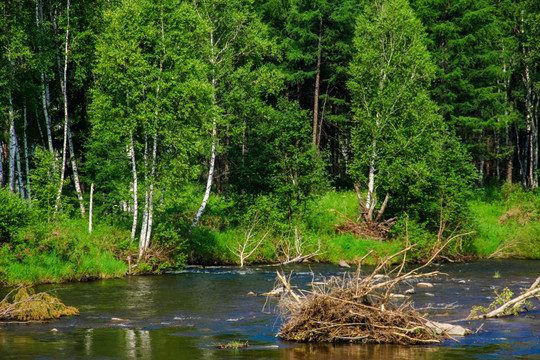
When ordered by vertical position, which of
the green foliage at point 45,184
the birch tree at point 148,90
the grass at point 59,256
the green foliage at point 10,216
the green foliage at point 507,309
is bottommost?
the green foliage at point 507,309

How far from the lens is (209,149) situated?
3762 centimetres

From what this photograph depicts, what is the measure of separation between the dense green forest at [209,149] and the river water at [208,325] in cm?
332

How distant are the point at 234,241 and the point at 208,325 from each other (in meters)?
14.7

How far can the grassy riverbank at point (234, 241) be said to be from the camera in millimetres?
24797

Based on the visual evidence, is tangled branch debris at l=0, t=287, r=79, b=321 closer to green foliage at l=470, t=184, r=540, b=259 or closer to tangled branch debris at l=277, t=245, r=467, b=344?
tangled branch debris at l=277, t=245, r=467, b=344

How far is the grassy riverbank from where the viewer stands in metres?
24.8

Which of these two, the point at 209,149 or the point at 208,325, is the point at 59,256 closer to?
the point at 208,325

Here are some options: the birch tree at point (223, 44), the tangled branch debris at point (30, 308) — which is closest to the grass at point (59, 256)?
the tangled branch debris at point (30, 308)

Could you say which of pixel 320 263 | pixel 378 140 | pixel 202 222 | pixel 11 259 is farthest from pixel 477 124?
pixel 11 259

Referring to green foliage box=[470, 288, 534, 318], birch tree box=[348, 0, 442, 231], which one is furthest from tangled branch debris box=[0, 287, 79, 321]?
birch tree box=[348, 0, 442, 231]

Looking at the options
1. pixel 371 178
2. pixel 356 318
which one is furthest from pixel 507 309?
pixel 371 178

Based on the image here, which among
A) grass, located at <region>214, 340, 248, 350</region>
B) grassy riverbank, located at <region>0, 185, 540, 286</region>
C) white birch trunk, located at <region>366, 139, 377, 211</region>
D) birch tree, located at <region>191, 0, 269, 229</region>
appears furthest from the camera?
white birch trunk, located at <region>366, 139, 377, 211</region>

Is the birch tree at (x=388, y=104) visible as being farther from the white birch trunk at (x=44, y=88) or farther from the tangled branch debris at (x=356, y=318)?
the tangled branch debris at (x=356, y=318)

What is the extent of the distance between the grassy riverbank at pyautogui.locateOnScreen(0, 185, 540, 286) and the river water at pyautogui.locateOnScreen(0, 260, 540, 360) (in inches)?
59.0
